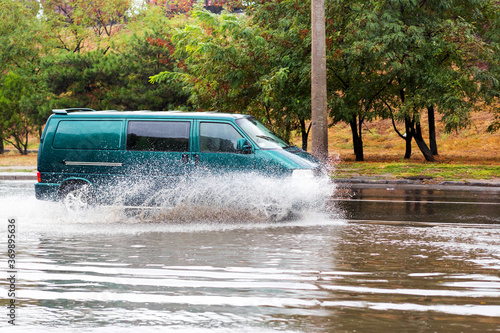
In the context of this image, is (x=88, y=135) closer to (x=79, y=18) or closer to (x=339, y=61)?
(x=339, y=61)

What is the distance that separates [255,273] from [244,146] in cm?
434

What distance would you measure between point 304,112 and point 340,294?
767 inches

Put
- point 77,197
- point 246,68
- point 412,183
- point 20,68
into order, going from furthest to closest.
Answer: point 20,68
point 246,68
point 412,183
point 77,197

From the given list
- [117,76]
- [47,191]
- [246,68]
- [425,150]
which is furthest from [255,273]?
[117,76]

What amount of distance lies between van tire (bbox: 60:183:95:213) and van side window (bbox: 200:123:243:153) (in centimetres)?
217

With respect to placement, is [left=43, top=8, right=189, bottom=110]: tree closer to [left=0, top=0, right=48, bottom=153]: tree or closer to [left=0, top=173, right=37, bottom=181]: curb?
[left=0, top=0, right=48, bottom=153]: tree

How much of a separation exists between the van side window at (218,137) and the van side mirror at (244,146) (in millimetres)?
139

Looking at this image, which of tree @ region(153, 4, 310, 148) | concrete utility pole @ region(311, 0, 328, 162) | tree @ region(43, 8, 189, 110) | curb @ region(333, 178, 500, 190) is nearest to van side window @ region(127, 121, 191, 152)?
concrete utility pole @ region(311, 0, 328, 162)

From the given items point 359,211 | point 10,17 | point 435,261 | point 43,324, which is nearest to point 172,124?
point 359,211

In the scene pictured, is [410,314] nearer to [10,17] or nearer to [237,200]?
[237,200]

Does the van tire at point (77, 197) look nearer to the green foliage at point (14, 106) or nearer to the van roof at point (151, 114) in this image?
the van roof at point (151, 114)

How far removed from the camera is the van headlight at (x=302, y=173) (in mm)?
10242

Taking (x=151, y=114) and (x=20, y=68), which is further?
(x=20, y=68)

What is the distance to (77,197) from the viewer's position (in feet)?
36.0
